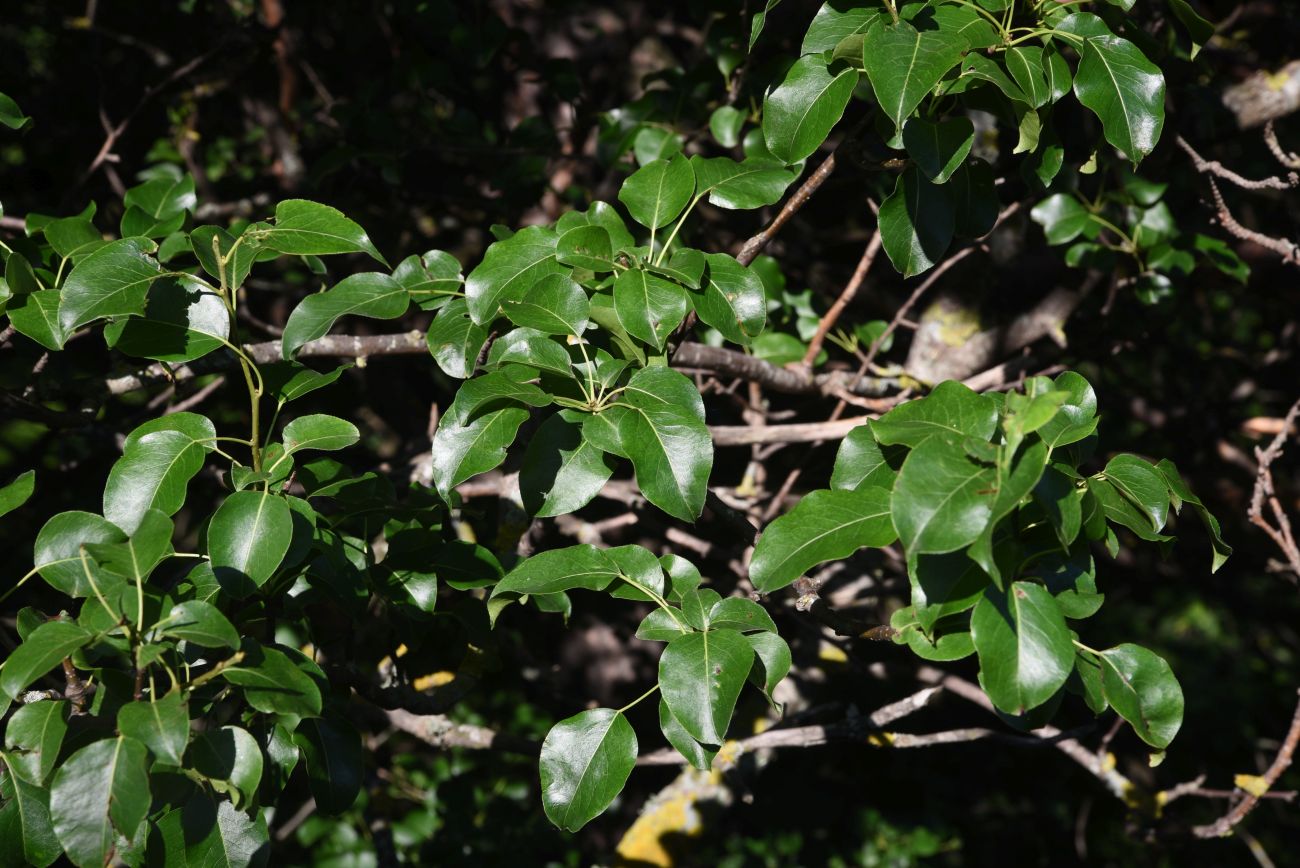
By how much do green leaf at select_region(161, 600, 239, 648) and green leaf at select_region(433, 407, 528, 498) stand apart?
254 millimetres

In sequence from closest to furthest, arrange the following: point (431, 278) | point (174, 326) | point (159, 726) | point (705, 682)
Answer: point (159, 726) → point (705, 682) → point (174, 326) → point (431, 278)

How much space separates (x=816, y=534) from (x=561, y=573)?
0.26 m

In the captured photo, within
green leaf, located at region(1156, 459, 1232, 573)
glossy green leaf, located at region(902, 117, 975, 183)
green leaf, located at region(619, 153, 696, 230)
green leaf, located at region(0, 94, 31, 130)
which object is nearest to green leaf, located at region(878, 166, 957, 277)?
glossy green leaf, located at region(902, 117, 975, 183)

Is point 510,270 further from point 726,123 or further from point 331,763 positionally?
point 726,123

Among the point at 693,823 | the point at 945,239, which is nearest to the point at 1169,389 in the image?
the point at 693,823

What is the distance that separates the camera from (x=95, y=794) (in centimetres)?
82

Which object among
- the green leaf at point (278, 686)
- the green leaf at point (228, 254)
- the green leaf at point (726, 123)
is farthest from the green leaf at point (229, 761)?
the green leaf at point (726, 123)

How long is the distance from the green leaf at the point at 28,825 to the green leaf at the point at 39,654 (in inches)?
5.3

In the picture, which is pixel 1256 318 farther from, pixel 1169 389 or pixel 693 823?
pixel 693 823

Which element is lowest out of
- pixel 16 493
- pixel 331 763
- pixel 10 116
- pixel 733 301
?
pixel 331 763

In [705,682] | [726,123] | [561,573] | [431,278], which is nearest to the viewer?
[705,682]

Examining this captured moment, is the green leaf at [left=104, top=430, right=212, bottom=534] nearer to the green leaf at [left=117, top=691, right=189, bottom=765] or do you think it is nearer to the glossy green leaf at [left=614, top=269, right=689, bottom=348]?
the green leaf at [left=117, top=691, right=189, bottom=765]

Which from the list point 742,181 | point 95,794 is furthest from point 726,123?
point 95,794

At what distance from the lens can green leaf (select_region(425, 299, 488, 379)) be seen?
1.14m
